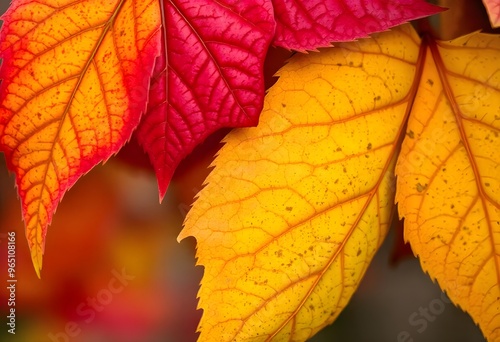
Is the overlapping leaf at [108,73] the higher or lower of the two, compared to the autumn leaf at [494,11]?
higher

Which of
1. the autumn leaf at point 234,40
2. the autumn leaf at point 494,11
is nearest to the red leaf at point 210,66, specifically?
the autumn leaf at point 234,40

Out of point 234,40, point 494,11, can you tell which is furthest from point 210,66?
point 494,11

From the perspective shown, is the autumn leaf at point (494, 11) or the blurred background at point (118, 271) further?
the blurred background at point (118, 271)

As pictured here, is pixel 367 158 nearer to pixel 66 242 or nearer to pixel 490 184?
pixel 490 184

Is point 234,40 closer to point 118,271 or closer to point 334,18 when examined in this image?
point 334,18

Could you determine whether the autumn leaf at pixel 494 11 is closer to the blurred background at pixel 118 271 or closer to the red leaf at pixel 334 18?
the red leaf at pixel 334 18
